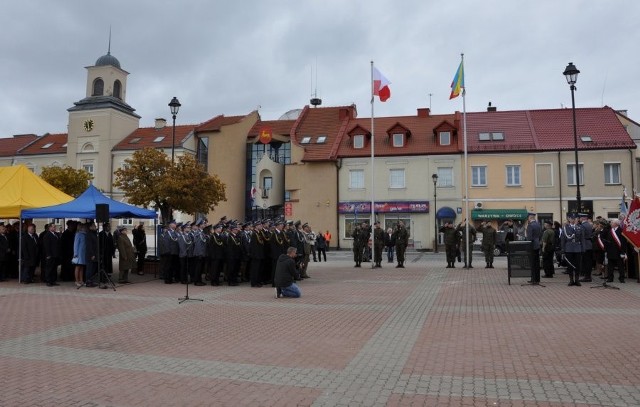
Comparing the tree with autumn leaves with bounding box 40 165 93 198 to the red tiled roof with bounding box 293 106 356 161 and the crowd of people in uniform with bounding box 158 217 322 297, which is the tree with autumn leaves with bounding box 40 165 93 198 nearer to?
the red tiled roof with bounding box 293 106 356 161

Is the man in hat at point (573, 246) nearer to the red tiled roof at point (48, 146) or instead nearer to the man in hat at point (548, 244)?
the man in hat at point (548, 244)

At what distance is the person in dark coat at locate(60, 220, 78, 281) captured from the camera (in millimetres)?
17312

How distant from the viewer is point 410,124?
150 feet

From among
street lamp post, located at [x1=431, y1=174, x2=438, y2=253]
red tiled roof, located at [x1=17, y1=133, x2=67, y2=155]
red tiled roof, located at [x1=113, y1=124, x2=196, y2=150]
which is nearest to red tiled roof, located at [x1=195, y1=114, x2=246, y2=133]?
red tiled roof, located at [x1=113, y1=124, x2=196, y2=150]

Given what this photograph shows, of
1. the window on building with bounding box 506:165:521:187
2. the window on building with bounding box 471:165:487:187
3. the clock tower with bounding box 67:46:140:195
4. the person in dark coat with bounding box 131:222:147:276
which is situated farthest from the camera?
the clock tower with bounding box 67:46:140:195

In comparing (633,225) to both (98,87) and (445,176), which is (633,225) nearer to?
(445,176)

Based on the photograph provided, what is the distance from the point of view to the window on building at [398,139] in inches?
1696

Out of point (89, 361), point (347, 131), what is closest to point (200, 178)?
point (347, 131)

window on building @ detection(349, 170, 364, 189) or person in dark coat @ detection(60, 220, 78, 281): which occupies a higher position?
window on building @ detection(349, 170, 364, 189)

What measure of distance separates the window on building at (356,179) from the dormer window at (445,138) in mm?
6908

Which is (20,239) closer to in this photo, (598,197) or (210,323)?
(210,323)

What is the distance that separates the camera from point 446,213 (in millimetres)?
40938

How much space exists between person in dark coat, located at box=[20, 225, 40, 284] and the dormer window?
32202 millimetres

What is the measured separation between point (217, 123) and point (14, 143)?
85.8 ft
